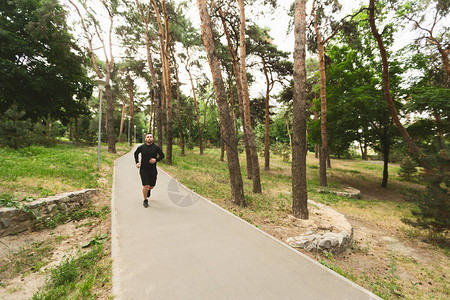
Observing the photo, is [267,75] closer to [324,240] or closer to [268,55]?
[268,55]

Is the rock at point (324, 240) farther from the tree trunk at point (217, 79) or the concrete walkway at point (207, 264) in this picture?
the tree trunk at point (217, 79)

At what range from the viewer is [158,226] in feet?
13.9

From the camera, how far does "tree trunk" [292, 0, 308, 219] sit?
18.2 feet

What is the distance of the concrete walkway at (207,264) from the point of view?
7.95 feet

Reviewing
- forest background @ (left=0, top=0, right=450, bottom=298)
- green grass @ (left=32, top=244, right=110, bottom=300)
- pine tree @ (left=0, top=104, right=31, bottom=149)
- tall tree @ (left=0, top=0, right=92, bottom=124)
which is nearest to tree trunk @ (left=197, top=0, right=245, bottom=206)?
forest background @ (left=0, top=0, right=450, bottom=298)

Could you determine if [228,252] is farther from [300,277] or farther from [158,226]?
[158,226]

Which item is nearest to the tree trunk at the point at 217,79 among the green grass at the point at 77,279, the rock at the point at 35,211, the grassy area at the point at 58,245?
the grassy area at the point at 58,245

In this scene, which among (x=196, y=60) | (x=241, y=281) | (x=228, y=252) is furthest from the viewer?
(x=196, y=60)

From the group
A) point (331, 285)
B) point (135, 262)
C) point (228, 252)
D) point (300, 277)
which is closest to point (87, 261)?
point (135, 262)

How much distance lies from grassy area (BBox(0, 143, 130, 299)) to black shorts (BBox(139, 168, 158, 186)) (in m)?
1.31

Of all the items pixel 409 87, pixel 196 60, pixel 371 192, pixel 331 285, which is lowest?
pixel 371 192

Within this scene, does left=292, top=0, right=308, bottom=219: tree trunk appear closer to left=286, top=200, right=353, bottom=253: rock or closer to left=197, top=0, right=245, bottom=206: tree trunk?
left=286, top=200, right=353, bottom=253: rock

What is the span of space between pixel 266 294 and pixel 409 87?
1663 cm

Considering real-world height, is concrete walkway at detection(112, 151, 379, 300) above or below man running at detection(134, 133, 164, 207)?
below
